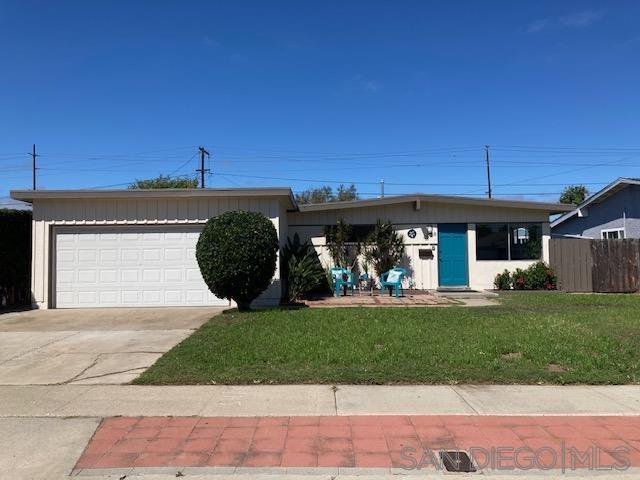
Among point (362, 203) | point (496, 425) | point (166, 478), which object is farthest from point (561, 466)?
point (362, 203)

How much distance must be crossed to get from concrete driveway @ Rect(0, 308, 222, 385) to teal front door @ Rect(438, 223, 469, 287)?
28.0 feet

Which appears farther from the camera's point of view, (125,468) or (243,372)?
(243,372)

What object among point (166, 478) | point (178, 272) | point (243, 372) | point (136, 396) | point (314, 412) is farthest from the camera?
point (178, 272)

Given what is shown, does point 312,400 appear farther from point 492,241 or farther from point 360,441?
point 492,241

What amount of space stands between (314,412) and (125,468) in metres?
1.95

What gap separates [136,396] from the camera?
6.07 metres

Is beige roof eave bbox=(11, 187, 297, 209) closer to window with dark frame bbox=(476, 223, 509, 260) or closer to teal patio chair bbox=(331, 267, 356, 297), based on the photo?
teal patio chair bbox=(331, 267, 356, 297)

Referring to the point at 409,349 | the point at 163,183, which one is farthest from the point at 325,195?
the point at 409,349

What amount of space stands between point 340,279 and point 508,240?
640 centimetres

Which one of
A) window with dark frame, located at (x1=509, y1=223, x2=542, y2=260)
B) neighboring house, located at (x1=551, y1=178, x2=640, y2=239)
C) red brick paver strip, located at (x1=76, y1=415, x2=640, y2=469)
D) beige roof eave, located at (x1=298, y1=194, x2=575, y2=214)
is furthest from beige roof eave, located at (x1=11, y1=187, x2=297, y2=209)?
neighboring house, located at (x1=551, y1=178, x2=640, y2=239)

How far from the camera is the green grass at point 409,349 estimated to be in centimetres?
668

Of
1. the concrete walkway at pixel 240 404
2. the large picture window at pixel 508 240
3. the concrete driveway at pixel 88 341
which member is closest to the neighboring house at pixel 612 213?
the large picture window at pixel 508 240

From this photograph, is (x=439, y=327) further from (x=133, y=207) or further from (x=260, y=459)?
(x=133, y=207)

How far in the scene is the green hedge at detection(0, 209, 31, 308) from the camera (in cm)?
1448
